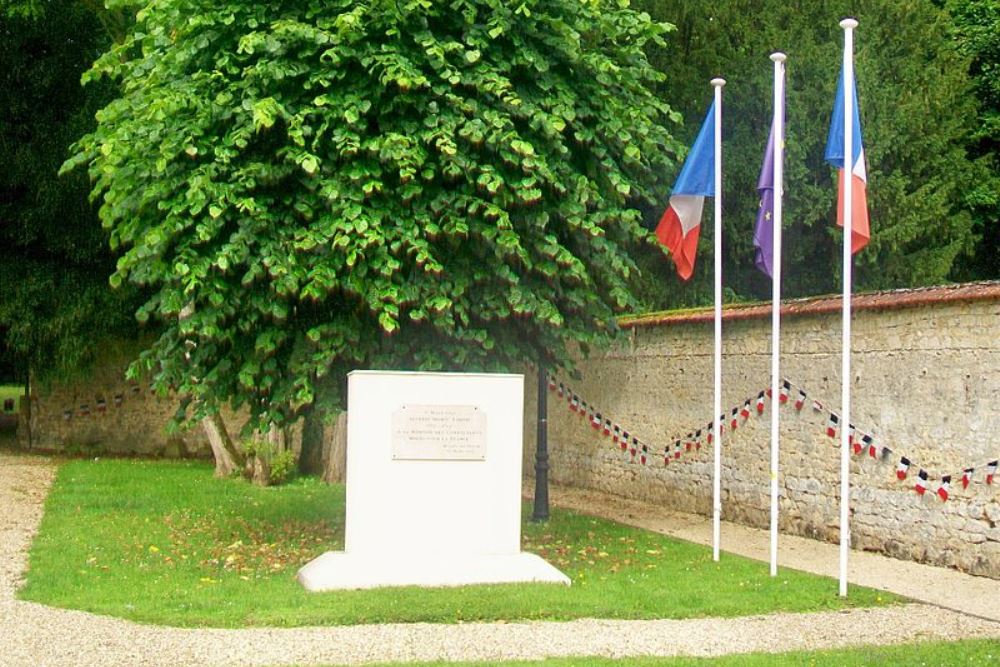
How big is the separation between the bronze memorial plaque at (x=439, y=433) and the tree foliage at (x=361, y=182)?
929mm

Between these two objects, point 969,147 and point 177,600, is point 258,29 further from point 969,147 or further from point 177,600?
point 969,147

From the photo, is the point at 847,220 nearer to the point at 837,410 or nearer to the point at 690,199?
the point at 690,199

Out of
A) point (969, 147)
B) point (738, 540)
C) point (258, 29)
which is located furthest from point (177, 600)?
point (969, 147)

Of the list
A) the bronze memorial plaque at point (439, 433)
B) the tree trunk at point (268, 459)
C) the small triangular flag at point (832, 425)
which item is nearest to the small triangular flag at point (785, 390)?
the small triangular flag at point (832, 425)

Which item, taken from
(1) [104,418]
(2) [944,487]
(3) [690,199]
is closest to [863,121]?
(3) [690,199]

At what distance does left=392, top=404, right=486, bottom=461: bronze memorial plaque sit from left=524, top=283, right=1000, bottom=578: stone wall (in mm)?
3440

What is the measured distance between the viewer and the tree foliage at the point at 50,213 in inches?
925

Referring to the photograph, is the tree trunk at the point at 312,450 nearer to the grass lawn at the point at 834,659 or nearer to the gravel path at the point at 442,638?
the gravel path at the point at 442,638

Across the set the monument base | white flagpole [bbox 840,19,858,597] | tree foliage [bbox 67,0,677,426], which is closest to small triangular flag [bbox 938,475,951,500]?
white flagpole [bbox 840,19,858,597]

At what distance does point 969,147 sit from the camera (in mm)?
22594

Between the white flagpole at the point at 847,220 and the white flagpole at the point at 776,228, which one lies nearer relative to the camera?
the white flagpole at the point at 847,220

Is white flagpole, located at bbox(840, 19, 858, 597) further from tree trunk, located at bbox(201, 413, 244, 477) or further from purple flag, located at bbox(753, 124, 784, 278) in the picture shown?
tree trunk, located at bbox(201, 413, 244, 477)

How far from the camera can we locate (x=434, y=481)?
10273 mm

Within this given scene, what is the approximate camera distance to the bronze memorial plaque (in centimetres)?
1017
